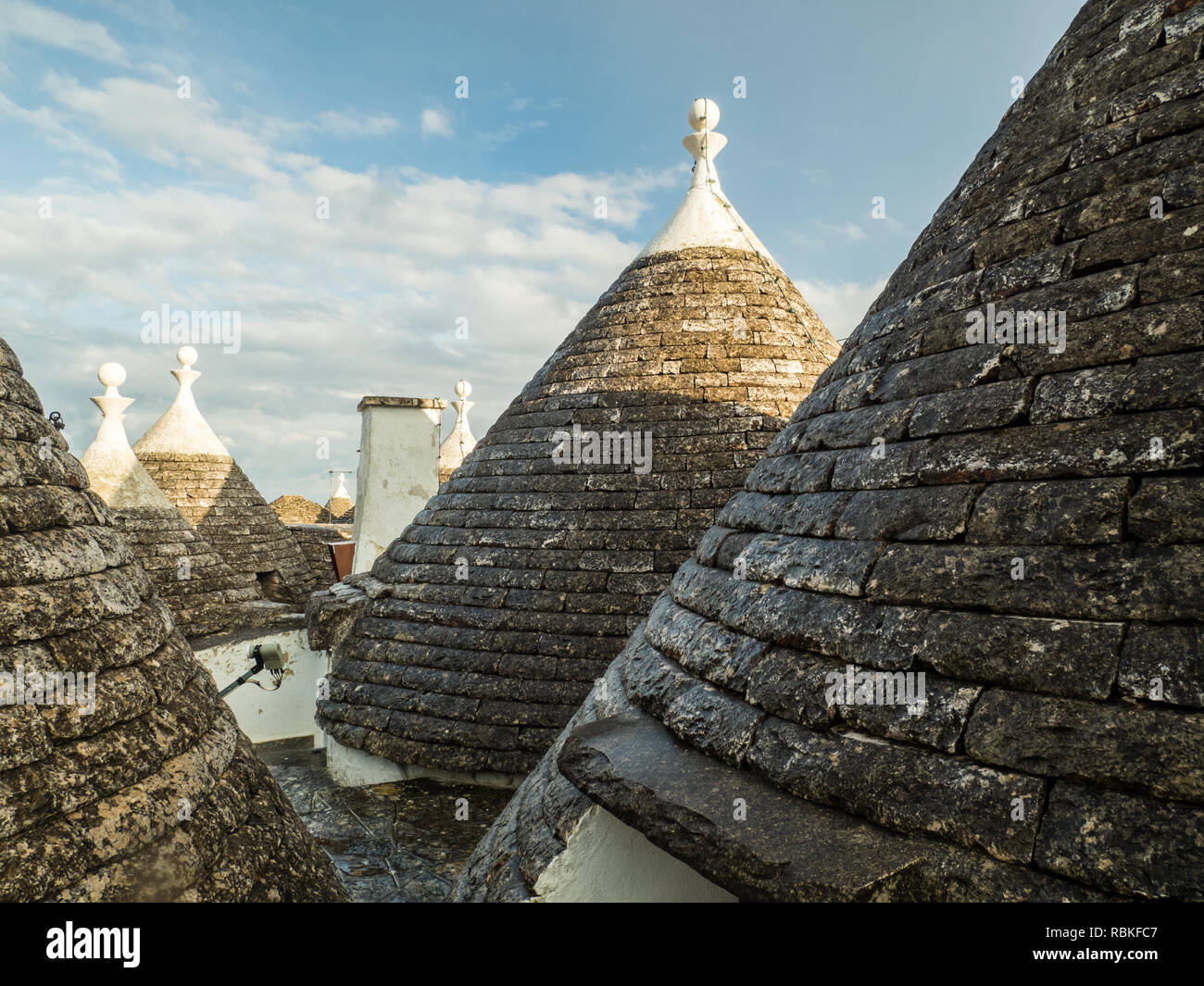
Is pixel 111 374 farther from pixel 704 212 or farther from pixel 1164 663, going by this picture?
pixel 1164 663

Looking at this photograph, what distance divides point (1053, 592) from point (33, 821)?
9.35ft

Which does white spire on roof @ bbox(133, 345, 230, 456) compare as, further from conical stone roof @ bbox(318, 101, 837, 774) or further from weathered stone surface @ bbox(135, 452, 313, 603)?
conical stone roof @ bbox(318, 101, 837, 774)

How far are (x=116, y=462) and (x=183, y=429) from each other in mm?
2905

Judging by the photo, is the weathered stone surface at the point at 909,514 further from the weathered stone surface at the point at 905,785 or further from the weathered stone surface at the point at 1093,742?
the weathered stone surface at the point at 905,785

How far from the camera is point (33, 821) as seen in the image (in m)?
2.00

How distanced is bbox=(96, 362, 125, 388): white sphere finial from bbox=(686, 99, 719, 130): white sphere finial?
413 inches

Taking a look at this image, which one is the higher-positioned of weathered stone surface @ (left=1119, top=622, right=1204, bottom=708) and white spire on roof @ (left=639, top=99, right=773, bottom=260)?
white spire on roof @ (left=639, top=99, right=773, bottom=260)

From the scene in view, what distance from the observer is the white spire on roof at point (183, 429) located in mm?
14633

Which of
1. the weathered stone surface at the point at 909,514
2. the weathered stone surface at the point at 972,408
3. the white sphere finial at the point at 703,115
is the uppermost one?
the white sphere finial at the point at 703,115

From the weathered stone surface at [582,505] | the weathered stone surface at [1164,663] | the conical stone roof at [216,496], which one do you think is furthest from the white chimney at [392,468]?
the weathered stone surface at [1164,663]

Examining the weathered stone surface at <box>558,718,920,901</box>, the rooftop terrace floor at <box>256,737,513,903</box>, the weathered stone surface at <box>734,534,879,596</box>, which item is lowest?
the rooftop terrace floor at <box>256,737,513,903</box>

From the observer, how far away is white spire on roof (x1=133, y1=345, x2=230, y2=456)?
14.6 metres

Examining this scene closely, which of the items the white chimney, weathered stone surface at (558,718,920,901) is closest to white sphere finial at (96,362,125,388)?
the white chimney
